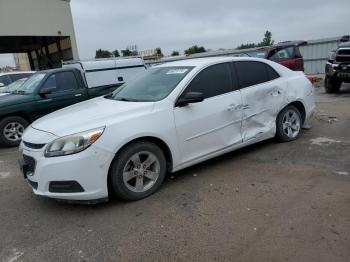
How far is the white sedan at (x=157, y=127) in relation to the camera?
384cm

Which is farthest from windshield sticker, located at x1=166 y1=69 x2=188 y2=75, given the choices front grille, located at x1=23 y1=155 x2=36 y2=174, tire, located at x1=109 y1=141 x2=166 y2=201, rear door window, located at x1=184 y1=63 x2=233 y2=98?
front grille, located at x1=23 y1=155 x2=36 y2=174

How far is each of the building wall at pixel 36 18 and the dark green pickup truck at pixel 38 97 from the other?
13960mm

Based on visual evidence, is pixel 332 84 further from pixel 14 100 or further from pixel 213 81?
pixel 14 100

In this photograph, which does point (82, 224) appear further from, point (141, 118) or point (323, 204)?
point (323, 204)

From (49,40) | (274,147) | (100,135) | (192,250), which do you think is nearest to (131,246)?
(192,250)

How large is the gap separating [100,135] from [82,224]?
0.95 m

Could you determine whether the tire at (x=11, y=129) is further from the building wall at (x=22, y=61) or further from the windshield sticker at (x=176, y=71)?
the building wall at (x=22, y=61)

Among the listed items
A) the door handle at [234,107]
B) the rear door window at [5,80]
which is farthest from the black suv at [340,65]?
the rear door window at [5,80]

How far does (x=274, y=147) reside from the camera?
579 centimetres

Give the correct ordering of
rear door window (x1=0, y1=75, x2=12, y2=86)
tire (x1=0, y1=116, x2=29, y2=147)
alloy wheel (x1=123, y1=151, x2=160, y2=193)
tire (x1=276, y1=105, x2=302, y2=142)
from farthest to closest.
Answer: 1. rear door window (x1=0, y1=75, x2=12, y2=86)
2. tire (x1=0, y1=116, x2=29, y2=147)
3. tire (x1=276, y1=105, x2=302, y2=142)
4. alloy wheel (x1=123, y1=151, x2=160, y2=193)

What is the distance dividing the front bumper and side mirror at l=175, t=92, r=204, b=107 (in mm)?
1157

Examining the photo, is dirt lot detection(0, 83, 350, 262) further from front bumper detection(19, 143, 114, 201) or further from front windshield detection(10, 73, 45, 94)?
front windshield detection(10, 73, 45, 94)

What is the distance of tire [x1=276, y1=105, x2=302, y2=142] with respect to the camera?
19.0 feet

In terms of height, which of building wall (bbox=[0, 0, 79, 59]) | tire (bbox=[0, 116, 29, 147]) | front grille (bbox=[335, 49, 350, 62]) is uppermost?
building wall (bbox=[0, 0, 79, 59])
